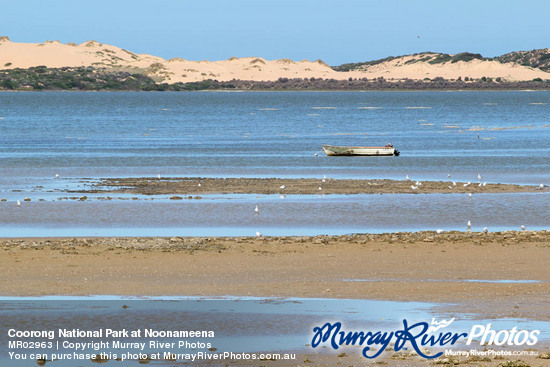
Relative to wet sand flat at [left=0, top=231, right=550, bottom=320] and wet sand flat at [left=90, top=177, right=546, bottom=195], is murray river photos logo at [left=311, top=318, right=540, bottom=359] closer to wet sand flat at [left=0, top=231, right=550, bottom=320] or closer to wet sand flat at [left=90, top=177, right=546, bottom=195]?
wet sand flat at [left=0, top=231, right=550, bottom=320]

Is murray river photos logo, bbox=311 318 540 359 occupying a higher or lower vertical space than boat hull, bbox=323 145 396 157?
higher

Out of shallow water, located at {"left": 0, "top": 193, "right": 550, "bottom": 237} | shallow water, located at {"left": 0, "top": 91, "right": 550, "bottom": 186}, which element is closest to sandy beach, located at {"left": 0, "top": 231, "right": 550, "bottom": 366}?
shallow water, located at {"left": 0, "top": 193, "right": 550, "bottom": 237}

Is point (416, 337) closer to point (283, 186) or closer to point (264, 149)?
point (283, 186)

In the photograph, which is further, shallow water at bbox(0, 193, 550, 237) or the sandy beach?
shallow water at bbox(0, 193, 550, 237)

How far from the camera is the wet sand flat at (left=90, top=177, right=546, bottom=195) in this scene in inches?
1316

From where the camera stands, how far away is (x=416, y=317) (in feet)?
47.2

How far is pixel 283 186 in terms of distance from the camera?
34.0 metres

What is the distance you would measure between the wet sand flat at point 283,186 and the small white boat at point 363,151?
13890 millimetres

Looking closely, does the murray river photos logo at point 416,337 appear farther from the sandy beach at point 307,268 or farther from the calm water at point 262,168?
the calm water at point 262,168

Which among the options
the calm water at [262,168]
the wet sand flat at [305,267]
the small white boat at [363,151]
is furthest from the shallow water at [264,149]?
the wet sand flat at [305,267]

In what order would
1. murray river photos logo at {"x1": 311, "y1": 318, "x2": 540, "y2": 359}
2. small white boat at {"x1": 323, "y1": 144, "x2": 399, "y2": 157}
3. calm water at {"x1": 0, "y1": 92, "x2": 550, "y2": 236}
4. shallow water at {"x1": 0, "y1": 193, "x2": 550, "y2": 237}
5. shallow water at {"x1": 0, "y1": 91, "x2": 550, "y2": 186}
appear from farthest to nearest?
small white boat at {"x1": 323, "y1": 144, "x2": 399, "y2": 157}
shallow water at {"x1": 0, "y1": 91, "x2": 550, "y2": 186}
calm water at {"x1": 0, "y1": 92, "x2": 550, "y2": 236}
shallow water at {"x1": 0, "y1": 193, "x2": 550, "y2": 237}
murray river photos logo at {"x1": 311, "y1": 318, "x2": 540, "y2": 359}

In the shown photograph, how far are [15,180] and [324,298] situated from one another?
989 inches

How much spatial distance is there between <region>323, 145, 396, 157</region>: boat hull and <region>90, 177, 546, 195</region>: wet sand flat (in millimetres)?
13888

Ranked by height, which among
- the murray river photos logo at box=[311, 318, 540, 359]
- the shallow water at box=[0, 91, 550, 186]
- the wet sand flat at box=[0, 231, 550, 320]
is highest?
the murray river photos logo at box=[311, 318, 540, 359]
